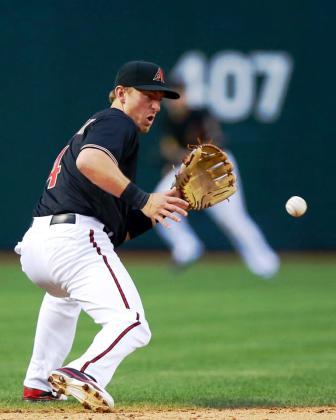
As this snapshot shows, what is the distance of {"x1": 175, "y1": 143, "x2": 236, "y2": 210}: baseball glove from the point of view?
5.31 m

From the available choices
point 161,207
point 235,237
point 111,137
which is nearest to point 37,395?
point 161,207

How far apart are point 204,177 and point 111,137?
A: 1.88 ft

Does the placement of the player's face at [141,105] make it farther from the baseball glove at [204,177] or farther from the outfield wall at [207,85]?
the outfield wall at [207,85]

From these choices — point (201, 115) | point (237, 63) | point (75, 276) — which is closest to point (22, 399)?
point (75, 276)

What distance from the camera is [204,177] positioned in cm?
541

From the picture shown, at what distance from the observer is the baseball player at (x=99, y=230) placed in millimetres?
4984

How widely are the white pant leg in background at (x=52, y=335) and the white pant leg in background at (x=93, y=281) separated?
29 centimetres

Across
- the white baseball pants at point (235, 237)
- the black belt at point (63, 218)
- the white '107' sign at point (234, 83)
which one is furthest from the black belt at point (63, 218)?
the white '107' sign at point (234, 83)

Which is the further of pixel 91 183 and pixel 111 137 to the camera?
pixel 91 183

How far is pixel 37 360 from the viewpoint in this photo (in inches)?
228

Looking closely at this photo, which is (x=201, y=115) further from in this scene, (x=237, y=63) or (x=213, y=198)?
(x=213, y=198)

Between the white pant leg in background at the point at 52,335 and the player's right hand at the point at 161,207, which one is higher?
the player's right hand at the point at 161,207

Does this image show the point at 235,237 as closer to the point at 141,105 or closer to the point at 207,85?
the point at 207,85

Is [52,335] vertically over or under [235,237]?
over
